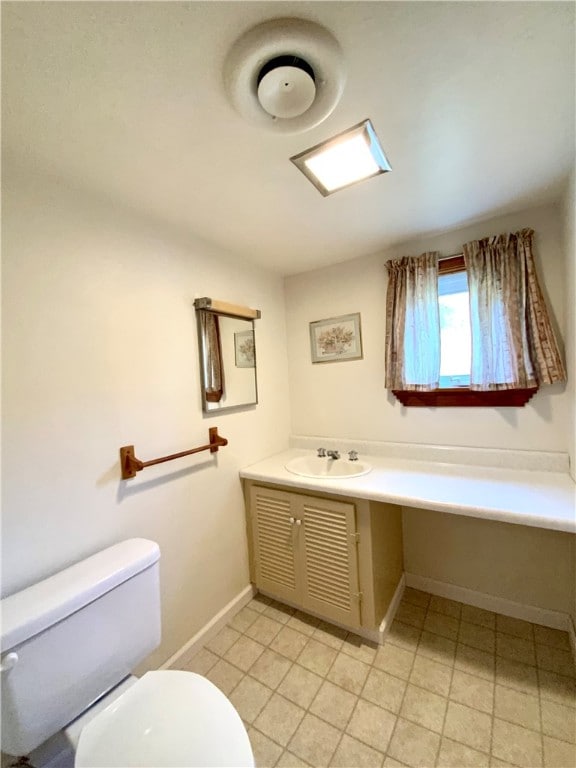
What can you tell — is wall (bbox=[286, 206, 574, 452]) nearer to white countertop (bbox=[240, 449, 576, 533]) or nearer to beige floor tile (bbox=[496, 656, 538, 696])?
white countertop (bbox=[240, 449, 576, 533])

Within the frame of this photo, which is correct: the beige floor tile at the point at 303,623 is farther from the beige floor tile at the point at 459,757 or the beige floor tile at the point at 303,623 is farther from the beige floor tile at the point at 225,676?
the beige floor tile at the point at 459,757

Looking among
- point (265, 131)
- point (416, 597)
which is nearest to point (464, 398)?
point (416, 597)

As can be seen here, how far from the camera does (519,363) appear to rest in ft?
5.05

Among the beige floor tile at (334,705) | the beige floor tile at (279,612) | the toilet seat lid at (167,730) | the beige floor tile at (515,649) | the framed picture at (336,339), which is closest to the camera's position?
the toilet seat lid at (167,730)

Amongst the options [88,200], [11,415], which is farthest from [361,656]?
[88,200]

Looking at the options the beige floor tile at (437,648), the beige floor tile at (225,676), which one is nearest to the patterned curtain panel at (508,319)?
the beige floor tile at (437,648)

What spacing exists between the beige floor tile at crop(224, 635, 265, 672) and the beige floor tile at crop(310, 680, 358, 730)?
0.36 meters

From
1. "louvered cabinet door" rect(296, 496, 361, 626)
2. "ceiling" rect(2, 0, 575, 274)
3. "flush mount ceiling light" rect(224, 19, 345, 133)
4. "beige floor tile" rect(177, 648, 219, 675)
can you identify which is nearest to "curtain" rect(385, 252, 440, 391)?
"ceiling" rect(2, 0, 575, 274)

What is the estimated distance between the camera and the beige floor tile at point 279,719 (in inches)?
46.7

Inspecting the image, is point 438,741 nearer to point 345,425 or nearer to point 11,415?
point 345,425

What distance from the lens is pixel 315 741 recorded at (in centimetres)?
116

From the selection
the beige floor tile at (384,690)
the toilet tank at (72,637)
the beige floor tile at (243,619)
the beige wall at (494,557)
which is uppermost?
the toilet tank at (72,637)

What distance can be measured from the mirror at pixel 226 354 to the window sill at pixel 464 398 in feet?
3.12

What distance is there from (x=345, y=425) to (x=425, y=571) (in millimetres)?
1032
